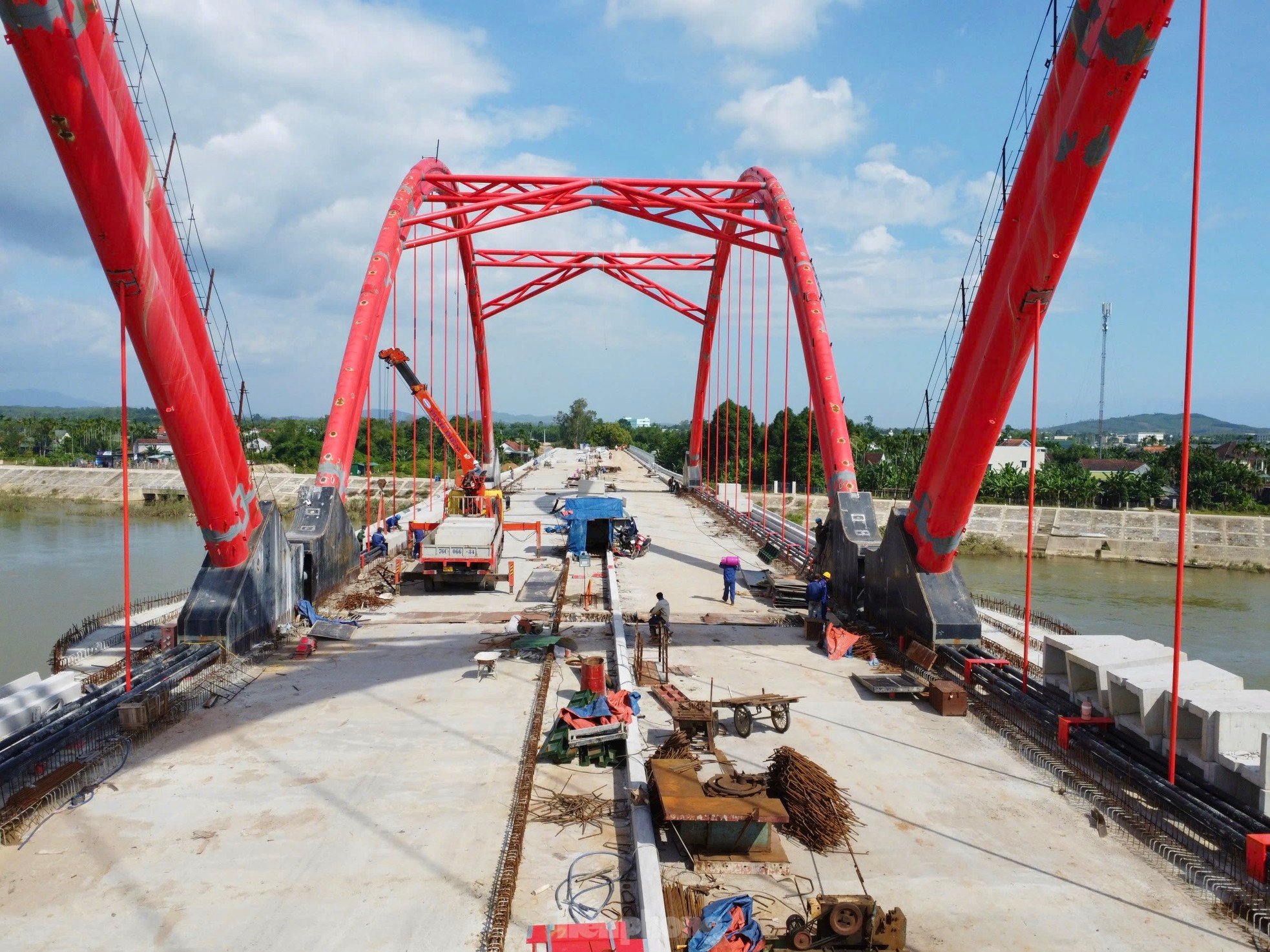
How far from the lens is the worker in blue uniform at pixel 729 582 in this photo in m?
16.7

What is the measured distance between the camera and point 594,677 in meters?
10.2

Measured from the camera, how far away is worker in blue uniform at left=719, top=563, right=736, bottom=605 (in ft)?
54.9

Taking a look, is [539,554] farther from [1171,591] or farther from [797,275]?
[1171,591]

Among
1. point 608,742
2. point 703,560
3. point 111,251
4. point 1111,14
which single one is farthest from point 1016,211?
point 703,560

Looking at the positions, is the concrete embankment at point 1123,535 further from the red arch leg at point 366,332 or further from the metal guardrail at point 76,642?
the metal guardrail at point 76,642

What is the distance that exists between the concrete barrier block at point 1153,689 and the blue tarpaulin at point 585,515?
13896mm

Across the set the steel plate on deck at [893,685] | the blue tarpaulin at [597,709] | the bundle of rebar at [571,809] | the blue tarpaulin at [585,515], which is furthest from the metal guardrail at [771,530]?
the bundle of rebar at [571,809]

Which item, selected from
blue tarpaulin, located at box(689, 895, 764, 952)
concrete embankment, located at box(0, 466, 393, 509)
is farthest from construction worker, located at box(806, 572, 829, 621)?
concrete embankment, located at box(0, 466, 393, 509)

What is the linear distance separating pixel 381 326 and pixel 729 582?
8840mm

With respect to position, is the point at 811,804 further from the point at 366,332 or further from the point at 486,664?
the point at 366,332

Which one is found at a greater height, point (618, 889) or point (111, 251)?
point (111, 251)

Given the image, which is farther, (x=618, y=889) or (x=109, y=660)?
(x=109, y=660)

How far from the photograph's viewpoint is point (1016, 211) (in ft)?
35.7

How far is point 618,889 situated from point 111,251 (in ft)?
26.7
